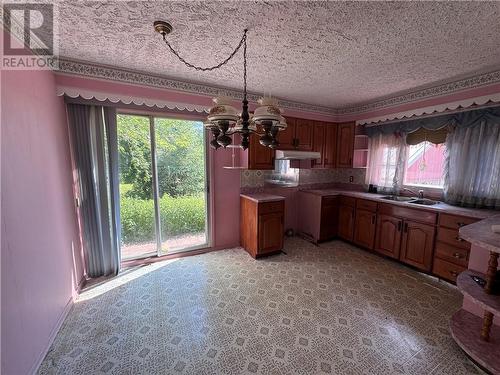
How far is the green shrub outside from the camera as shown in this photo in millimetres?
2874

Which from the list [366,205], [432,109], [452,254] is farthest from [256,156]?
[452,254]

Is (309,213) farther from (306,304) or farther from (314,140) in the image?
(306,304)

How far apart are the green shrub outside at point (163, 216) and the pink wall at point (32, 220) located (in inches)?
27.1

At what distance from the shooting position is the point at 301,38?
1.74 m

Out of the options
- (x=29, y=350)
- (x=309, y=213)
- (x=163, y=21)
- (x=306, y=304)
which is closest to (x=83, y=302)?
(x=29, y=350)

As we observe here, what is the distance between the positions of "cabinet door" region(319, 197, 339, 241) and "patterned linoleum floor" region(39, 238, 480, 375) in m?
0.86

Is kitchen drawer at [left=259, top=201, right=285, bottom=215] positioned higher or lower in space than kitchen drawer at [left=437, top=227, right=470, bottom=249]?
higher

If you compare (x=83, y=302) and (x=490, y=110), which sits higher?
(x=490, y=110)

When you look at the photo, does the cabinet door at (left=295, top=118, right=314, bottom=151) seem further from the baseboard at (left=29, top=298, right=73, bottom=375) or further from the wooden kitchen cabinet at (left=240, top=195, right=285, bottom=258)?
the baseboard at (left=29, top=298, right=73, bottom=375)

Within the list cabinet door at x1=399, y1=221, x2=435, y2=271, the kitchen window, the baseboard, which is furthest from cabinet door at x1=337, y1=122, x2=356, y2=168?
the baseboard

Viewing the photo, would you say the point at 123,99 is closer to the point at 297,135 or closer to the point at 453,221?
the point at 297,135

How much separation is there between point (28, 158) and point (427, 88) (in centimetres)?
434

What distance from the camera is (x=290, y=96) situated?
3410 millimetres

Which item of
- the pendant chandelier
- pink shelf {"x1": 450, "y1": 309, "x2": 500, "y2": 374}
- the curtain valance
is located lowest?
pink shelf {"x1": 450, "y1": 309, "x2": 500, "y2": 374}
